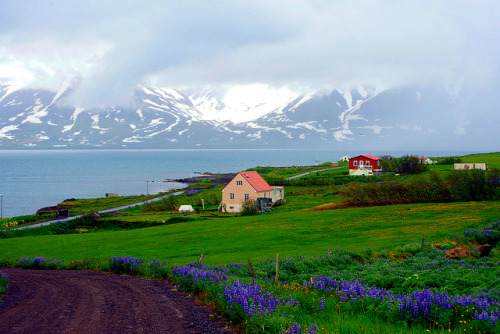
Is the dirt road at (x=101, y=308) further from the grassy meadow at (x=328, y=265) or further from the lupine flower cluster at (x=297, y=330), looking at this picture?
the lupine flower cluster at (x=297, y=330)

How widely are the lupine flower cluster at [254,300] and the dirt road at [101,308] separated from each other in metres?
0.73

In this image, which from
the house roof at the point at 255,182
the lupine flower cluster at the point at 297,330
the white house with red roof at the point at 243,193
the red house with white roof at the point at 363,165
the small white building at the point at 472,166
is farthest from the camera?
the red house with white roof at the point at 363,165

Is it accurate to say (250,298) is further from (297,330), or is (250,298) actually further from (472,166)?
(472,166)

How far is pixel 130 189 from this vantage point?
141625 mm

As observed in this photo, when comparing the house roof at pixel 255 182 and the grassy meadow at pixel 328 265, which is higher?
the house roof at pixel 255 182

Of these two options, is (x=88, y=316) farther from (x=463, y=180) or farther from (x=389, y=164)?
(x=389, y=164)

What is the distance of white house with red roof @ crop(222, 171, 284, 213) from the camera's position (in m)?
71.2

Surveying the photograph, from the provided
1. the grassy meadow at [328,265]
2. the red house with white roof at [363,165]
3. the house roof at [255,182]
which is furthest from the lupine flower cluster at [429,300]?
the red house with white roof at [363,165]

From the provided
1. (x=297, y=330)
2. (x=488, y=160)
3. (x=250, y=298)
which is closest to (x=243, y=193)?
(x=250, y=298)

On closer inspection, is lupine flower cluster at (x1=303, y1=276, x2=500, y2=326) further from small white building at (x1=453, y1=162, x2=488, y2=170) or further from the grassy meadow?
small white building at (x1=453, y1=162, x2=488, y2=170)

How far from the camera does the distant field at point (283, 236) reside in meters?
29.1

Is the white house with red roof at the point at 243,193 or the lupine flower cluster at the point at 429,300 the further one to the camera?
the white house with red roof at the point at 243,193

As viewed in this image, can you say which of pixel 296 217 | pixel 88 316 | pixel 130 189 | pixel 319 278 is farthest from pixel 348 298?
pixel 130 189

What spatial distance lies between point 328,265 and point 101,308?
9.96m
